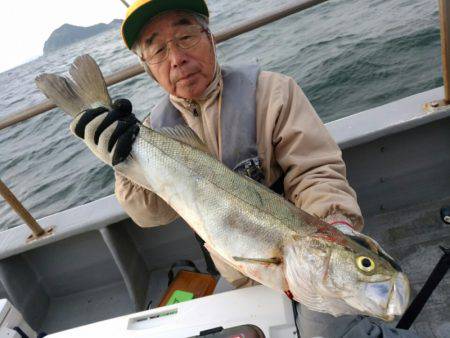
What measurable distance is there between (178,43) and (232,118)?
59 cm

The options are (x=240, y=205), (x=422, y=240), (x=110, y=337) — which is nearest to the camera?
(x=240, y=205)

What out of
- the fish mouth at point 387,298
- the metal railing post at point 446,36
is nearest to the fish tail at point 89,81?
the fish mouth at point 387,298

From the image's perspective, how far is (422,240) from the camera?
3531mm

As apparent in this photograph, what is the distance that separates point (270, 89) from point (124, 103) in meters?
0.97

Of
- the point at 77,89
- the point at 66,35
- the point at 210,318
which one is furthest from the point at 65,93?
the point at 66,35

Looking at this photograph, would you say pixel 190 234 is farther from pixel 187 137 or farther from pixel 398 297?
pixel 398 297

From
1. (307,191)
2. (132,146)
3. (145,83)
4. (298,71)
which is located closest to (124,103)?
(132,146)

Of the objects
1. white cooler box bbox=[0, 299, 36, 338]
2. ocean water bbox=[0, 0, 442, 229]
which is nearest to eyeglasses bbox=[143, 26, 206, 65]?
white cooler box bbox=[0, 299, 36, 338]

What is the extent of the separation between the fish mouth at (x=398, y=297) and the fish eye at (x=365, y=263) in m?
0.10

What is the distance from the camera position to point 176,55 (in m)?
2.38

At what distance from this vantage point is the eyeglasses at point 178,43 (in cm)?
241

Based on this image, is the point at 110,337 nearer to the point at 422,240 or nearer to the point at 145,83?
the point at 422,240

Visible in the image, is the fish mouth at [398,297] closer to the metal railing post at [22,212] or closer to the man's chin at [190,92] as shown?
the man's chin at [190,92]

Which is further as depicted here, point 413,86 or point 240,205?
point 413,86
